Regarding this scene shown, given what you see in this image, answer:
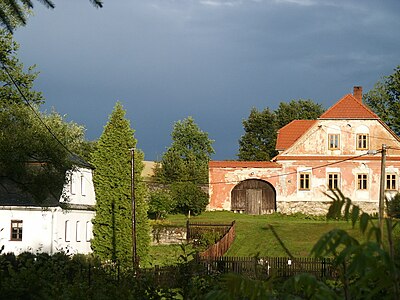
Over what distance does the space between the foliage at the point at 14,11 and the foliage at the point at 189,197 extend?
4299 centimetres

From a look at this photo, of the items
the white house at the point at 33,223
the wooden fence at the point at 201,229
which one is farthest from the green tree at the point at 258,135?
the white house at the point at 33,223

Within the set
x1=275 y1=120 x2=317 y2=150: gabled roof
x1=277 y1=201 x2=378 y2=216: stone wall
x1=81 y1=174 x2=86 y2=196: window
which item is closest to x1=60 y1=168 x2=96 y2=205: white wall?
x1=81 y1=174 x2=86 y2=196: window

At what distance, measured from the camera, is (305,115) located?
84.6 metres

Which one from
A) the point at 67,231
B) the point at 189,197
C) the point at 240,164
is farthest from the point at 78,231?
the point at 240,164

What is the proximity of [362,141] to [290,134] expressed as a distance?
697 centimetres

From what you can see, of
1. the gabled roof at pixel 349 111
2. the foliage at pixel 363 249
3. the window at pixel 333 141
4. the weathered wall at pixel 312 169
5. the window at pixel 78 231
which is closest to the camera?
the foliage at pixel 363 249

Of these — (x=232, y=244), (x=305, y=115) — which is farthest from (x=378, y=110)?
(x=232, y=244)

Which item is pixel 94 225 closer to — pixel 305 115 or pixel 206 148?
pixel 206 148

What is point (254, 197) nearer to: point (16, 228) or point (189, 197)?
point (189, 197)

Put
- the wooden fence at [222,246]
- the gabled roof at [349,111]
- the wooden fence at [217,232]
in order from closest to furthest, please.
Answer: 1. the wooden fence at [222,246]
2. the wooden fence at [217,232]
3. the gabled roof at [349,111]

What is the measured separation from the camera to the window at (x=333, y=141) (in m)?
51.9

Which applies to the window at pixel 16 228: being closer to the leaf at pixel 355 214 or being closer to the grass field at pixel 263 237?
the grass field at pixel 263 237

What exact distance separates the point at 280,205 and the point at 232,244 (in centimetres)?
1452

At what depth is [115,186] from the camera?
39.1 meters
